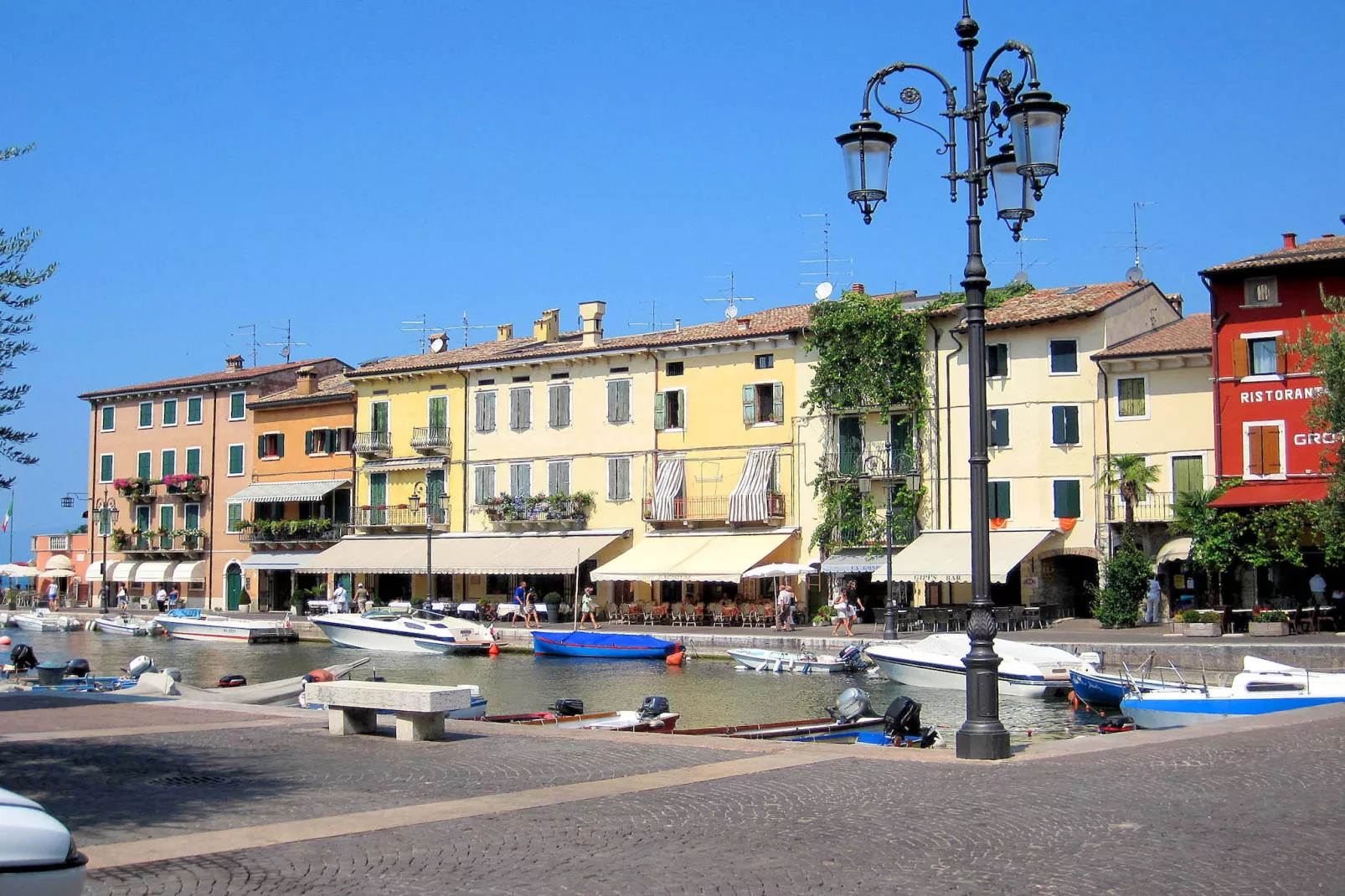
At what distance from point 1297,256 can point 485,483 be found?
30106mm

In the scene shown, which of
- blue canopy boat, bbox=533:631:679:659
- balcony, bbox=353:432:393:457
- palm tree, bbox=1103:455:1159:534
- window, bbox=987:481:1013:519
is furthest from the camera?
balcony, bbox=353:432:393:457

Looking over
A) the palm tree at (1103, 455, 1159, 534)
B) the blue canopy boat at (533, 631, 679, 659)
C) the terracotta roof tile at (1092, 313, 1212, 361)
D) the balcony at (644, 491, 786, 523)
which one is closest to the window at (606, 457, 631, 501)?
the balcony at (644, 491, 786, 523)

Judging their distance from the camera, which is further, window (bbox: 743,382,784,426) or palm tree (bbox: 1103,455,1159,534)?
window (bbox: 743,382,784,426)

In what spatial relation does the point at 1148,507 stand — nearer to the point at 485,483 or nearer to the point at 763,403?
the point at 763,403

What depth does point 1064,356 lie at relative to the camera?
43.8 m

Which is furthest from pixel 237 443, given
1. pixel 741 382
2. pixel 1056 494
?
pixel 1056 494

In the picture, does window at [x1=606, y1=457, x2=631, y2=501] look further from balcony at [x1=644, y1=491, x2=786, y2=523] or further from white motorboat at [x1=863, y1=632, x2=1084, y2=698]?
white motorboat at [x1=863, y1=632, x2=1084, y2=698]

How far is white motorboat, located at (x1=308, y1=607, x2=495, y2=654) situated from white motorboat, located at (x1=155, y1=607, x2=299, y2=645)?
11.4 feet

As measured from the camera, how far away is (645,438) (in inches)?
2035

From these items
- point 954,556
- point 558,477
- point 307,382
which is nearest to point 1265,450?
point 954,556

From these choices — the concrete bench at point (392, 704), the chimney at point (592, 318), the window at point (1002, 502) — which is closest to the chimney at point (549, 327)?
the chimney at point (592, 318)

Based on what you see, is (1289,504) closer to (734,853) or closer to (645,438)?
(645,438)

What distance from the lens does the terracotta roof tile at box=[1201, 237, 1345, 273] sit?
38.3 meters

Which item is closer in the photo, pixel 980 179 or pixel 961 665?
pixel 980 179
